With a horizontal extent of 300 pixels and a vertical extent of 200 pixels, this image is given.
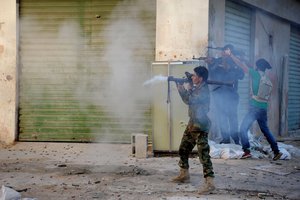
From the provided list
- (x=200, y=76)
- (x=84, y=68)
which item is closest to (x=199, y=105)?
(x=200, y=76)

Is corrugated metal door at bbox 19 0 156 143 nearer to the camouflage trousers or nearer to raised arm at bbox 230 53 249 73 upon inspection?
raised arm at bbox 230 53 249 73

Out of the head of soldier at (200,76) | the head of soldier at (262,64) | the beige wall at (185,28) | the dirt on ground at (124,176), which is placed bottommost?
the dirt on ground at (124,176)

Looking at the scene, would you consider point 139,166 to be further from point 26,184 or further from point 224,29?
point 224,29

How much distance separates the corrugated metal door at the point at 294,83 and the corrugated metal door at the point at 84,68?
5684mm

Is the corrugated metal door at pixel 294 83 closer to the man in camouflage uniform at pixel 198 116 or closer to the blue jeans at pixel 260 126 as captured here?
the blue jeans at pixel 260 126

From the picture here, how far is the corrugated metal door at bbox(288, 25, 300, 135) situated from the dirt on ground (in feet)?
16.8

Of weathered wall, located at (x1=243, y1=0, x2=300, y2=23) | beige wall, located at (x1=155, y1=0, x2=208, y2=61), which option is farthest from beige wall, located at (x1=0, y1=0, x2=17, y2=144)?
weathered wall, located at (x1=243, y1=0, x2=300, y2=23)

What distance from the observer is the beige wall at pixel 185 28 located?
795cm

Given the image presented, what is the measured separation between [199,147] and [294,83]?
329 inches

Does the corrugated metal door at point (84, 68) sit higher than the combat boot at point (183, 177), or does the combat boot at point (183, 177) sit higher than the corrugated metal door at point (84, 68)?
the corrugated metal door at point (84, 68)

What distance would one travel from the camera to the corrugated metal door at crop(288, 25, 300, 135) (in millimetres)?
12070

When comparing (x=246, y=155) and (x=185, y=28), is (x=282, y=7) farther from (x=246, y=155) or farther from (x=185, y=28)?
(x=246, y=155)

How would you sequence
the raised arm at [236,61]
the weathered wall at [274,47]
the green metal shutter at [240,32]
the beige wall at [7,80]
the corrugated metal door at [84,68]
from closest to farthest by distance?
the raised arm at [236,61]
the corrugated metal door at [84,68]
the beige wall at [7,80]
the green metal shutter at [240,32]
the weathered wall at [274,47]

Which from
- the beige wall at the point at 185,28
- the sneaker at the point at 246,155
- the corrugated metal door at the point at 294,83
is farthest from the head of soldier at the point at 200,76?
the corrugated metal door at the point at 294,83
